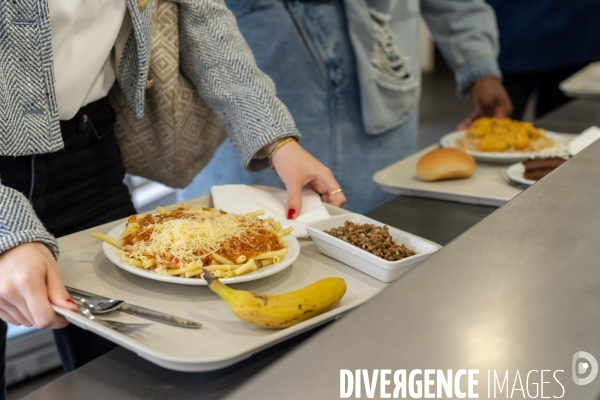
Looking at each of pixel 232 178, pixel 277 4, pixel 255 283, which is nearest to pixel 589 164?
pixel 255 283

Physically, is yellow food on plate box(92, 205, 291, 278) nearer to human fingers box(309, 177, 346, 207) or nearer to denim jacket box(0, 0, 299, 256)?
denim jacket box(0, 0, 299, 256)

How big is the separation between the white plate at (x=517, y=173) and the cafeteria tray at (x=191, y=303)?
568 millimetres

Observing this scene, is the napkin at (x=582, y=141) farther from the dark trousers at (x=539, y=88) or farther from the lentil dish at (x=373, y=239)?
the dark trousers at (x=539, y=88)

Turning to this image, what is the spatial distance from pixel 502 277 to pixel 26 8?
0.80m

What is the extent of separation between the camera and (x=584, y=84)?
2.71 m

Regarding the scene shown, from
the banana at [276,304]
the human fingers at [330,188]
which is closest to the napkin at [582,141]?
the human fingers at [330,188]

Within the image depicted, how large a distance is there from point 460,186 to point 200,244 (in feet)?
2.45

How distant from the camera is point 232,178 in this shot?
2.09 meters

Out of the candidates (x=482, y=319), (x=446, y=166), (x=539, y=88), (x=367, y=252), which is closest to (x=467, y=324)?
(x=482, y=319)

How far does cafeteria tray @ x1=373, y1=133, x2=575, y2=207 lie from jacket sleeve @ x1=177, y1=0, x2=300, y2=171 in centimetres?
34

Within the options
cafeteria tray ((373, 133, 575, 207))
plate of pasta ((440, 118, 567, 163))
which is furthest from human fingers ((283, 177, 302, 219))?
plate of pasta ((440, 118, 567, 163))

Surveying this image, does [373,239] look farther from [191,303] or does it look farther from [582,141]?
[582,141]

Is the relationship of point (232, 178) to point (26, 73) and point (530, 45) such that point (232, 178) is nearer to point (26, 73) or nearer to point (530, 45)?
point (26, 73)

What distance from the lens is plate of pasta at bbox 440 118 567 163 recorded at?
5.20ft
